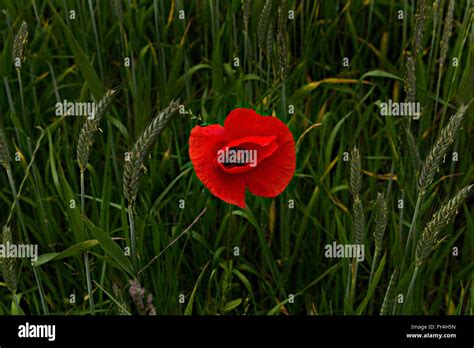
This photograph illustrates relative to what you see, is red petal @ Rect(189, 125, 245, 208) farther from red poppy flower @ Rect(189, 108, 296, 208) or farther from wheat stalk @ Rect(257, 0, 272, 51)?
wheat stalk @ Rect(257, 0, 272, 51)

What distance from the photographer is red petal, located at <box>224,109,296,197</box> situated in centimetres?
97

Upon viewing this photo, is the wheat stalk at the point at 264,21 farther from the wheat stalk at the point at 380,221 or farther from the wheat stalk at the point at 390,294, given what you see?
the wheat stalk at the point at 390,294

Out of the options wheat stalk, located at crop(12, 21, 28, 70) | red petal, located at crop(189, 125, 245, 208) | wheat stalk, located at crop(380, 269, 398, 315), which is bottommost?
wheat stalk, located at crop(380, 269, 398, 315)

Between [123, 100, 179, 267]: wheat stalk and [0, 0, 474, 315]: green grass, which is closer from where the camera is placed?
[123, 100, 179, 267]: wheat stalk

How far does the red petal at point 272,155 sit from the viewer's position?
97cm

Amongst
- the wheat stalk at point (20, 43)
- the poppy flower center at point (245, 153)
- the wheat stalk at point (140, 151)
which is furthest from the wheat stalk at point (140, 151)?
the wheat stalk at point (20, 43)

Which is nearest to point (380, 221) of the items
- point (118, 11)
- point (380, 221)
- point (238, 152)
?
point (380, 221)

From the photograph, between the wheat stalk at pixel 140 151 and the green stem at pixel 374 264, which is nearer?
the wheat stalk at pixel 140 151

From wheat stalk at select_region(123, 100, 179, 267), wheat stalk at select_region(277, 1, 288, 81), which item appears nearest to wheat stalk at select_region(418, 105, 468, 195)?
wheat stalk at select_region(277, 1, 288, 81)

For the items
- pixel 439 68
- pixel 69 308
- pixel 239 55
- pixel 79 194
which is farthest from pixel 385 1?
pixel 69 308

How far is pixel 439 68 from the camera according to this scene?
1.01 m

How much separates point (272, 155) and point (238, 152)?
5 cm

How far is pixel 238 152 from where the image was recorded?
3.17ft

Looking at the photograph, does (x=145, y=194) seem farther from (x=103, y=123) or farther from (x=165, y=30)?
(x=165, y=30)
